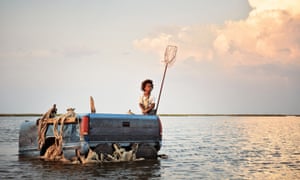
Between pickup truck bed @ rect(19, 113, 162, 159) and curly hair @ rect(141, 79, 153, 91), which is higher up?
curly hair @ rect(141, 79, 153, 91)

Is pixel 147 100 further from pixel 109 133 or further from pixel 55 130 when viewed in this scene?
pixel 55 130

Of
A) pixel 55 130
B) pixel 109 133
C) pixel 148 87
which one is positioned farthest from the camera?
pixel 148 87

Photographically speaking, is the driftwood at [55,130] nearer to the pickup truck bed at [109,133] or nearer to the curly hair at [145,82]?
the pickup truck bed at [109,133]

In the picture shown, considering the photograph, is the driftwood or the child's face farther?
the child's face

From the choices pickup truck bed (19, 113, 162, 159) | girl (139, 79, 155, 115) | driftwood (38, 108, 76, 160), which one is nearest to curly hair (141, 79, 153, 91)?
girl (139, 79, 155, 115)

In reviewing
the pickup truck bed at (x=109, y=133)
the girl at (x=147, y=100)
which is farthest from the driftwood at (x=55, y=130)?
the girl at (x=147, y=100)

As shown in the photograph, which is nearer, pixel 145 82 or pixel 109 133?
pixel 109 133

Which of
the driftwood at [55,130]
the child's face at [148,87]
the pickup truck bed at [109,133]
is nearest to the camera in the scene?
the pickup truck bed at [109,133]

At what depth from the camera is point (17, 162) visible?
15.0 metres

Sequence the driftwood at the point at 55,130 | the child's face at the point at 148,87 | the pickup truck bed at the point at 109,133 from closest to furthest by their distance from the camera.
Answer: the pickup truck bed at the point at 109,133, the driftwood at the point at 55,130, the child's face at the point at 148,87

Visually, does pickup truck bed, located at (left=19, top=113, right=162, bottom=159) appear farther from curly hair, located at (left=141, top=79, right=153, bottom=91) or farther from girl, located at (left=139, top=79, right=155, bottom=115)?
curly hair, located at (left=141, top=79, right=153, bottom=91)

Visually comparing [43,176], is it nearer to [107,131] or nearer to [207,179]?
[107,131]

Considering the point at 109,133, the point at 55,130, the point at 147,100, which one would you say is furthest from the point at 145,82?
the point at 55,130

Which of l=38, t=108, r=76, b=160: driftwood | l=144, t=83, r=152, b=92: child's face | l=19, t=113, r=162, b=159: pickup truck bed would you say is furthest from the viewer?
l=144, t=83, r=152, b=92: child's face
